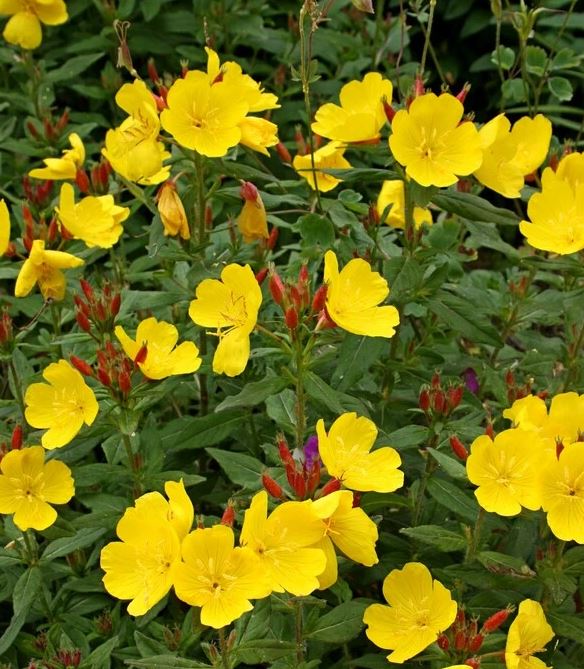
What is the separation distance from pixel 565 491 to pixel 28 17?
9.13ft

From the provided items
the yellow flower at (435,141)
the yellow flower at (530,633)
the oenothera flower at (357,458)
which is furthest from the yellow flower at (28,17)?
the yellow flower at (530,633)

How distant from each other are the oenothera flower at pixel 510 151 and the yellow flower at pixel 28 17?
6.49 ft

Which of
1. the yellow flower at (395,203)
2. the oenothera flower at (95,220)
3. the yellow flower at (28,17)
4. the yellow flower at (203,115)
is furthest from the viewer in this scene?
the yellow flower at (28,17)

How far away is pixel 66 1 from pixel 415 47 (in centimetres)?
213

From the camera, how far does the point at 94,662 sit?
2.23 m

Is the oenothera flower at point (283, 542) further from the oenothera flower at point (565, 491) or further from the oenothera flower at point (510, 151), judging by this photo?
the oenothera flower at point (510, 151)

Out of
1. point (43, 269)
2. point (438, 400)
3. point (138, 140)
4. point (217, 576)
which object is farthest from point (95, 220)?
point (217, 576)

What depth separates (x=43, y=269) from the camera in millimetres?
2604

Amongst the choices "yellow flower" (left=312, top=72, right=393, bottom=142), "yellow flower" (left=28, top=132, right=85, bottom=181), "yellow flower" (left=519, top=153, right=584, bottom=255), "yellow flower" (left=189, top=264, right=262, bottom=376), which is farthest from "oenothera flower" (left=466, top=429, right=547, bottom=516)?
"yellow flower" (left=28, top=132, right=85, bottom=181)

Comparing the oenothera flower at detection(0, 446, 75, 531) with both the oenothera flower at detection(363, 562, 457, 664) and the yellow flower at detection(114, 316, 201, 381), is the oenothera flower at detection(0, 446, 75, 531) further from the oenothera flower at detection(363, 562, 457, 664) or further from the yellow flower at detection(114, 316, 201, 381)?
the oenothera flower at detection(363, 562, 457, 664)

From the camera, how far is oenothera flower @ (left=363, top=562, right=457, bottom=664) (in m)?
2.04

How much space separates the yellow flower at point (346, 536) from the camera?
6.20ft

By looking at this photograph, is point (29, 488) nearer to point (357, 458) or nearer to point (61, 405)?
point (61, 405)

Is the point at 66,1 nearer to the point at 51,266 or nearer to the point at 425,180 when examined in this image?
the point at 51,266
